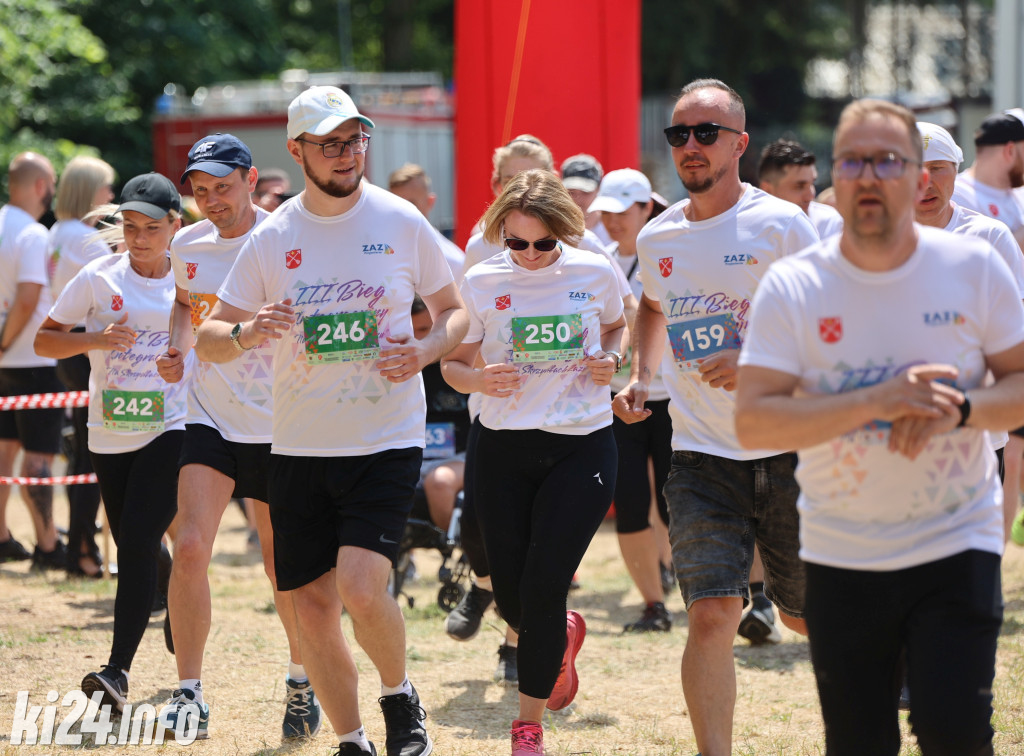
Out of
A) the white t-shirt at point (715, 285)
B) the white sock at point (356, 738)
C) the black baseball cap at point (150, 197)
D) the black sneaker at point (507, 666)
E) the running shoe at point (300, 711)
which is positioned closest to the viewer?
the white t-shirt at point (715, 285)

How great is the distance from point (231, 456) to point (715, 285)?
86.1 inches

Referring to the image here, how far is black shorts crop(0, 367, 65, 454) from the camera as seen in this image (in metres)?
9.04

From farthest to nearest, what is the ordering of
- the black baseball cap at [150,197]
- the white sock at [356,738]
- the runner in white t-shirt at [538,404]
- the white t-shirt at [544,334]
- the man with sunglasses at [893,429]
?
the black baseball cap at [150,197], the white t-shirt at [544,334], the runner in white t-shirt at [538,404], the white sock at [356,738], the man with sunglasses at [893,429]

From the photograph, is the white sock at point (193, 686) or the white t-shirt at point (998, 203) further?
the white t-shirt at point (998, 203)

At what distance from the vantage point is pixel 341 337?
453cm

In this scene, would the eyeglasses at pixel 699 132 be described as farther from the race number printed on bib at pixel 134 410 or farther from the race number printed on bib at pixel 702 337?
the race number printed on bib at pixel 134 410

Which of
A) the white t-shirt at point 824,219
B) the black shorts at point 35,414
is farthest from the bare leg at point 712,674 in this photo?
the black shorts at point 35,414

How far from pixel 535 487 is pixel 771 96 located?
27.7 m

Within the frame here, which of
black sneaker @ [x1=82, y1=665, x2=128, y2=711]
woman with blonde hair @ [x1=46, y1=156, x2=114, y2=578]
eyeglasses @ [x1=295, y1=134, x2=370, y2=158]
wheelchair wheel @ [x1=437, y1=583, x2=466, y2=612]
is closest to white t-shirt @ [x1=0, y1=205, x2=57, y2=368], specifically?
woman with blonde hair @ [x1=46, y1=156, x2=114, y2=578]

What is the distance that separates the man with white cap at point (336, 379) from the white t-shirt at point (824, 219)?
2.98m

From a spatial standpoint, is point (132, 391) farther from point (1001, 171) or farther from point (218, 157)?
point (1001, 171)

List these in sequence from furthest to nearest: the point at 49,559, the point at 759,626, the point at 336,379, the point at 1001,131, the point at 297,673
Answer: the point at 49,559 < the point at 1001,131 < the point at 759,626 < the point at 297,673 < the point at 336,379

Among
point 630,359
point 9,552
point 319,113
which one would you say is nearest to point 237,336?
point 319,113

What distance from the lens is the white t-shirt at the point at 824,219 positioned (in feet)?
22.5
